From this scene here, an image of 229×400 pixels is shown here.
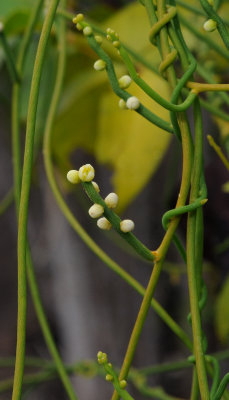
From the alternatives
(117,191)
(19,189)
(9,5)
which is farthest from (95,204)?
(9,5)

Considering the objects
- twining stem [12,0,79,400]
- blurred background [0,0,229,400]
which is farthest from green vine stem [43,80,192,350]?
blurred background [0,0,229,400]

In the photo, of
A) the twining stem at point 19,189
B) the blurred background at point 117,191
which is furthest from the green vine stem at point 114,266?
the blurred background at point 117,191

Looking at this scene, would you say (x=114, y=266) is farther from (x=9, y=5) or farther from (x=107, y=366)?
(x=9, y=5)

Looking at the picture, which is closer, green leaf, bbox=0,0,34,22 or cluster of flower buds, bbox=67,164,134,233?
cluster of flower buds, bbox=67,164,134,233

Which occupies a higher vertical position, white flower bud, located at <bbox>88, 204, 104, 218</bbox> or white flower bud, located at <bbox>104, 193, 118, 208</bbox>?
white flower bud, located at <bbox>104, 193, 118, 208</bbox>

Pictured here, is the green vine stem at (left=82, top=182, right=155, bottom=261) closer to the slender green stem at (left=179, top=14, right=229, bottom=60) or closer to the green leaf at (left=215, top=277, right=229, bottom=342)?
the slender green stem at (left=179, top=14, right=229, bottom=60)

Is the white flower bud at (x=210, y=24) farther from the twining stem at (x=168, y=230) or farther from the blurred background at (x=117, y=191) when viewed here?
the blurred background at (x=117, y=191)
